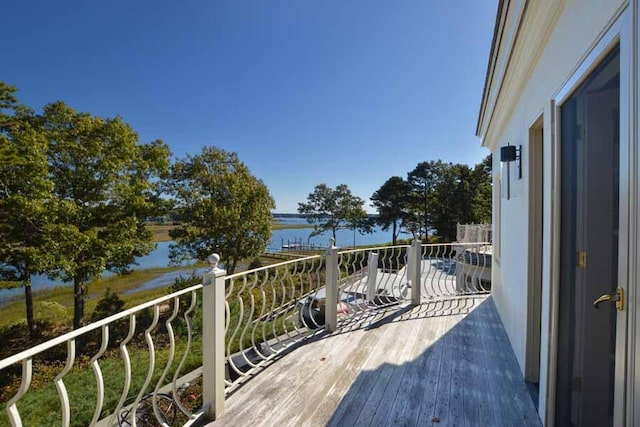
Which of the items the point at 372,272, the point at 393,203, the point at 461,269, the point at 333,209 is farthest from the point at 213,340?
the point at 333,209

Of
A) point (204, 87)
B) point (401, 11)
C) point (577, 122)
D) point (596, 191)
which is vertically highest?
point (204, 87)

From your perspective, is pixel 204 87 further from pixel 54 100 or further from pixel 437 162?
pixel 437 162

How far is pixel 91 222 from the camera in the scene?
10031 mm

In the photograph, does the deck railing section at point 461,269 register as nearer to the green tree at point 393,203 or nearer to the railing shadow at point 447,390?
the railing shadow at point 447,390

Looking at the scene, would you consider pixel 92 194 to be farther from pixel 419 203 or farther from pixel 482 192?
pixel 482 192

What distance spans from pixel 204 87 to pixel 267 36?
6.15 metres

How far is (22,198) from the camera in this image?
7742mm

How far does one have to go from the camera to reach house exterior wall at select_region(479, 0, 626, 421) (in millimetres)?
1314

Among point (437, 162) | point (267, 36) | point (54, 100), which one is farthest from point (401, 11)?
point (437, 162)

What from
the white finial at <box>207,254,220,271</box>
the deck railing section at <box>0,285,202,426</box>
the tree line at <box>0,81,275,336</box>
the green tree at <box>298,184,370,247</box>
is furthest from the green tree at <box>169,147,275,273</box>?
the white finial at <box>207,254,220,271</box>

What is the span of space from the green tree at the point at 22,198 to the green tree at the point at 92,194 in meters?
0.44

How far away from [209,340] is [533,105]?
9.63 feet

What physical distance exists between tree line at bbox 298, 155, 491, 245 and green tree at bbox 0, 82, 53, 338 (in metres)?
17.5

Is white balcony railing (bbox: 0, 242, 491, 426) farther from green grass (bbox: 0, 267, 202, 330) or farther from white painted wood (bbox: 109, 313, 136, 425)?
green grass (bbox: 0, 267, 202, 330)
